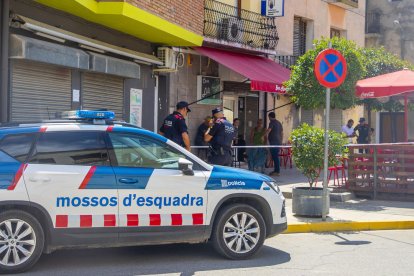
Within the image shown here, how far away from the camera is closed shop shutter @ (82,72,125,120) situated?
12797 mm

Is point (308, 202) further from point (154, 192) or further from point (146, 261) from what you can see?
point (154, 192)

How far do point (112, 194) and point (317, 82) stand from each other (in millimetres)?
8104

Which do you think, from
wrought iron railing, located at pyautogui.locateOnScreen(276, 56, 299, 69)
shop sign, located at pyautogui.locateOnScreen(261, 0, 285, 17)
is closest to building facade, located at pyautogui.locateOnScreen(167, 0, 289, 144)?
shop sign, located at pyautogui.locateOnScreen(261, 0, 285, 17)

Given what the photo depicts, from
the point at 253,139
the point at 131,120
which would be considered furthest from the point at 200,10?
the point at 253,139

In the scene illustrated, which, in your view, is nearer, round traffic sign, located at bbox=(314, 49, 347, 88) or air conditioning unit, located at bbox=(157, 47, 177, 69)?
round traffic sign, located at bbox=(314, 49, 347, 88)

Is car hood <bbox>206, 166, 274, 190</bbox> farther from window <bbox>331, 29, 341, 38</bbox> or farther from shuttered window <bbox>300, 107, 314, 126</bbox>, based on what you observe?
window <bbox>331, 29, 341, 38</bbox>

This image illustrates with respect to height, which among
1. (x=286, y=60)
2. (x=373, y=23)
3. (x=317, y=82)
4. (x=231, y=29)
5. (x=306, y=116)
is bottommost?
(x=306, y=116)

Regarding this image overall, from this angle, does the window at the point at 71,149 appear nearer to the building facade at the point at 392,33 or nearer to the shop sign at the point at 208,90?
the shop sign at the point at 208,90

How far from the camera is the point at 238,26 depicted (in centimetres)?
1833

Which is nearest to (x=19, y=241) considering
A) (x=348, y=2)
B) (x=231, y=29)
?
(x=231, y=29)

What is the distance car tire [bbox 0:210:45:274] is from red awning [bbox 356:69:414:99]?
29.7 ft

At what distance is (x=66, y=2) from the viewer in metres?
10.7

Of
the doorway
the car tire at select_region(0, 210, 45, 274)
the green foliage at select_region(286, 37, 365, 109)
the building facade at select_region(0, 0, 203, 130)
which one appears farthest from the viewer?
the doorway

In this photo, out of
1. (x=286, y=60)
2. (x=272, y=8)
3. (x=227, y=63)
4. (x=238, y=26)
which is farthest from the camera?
(x=286, y=60)
